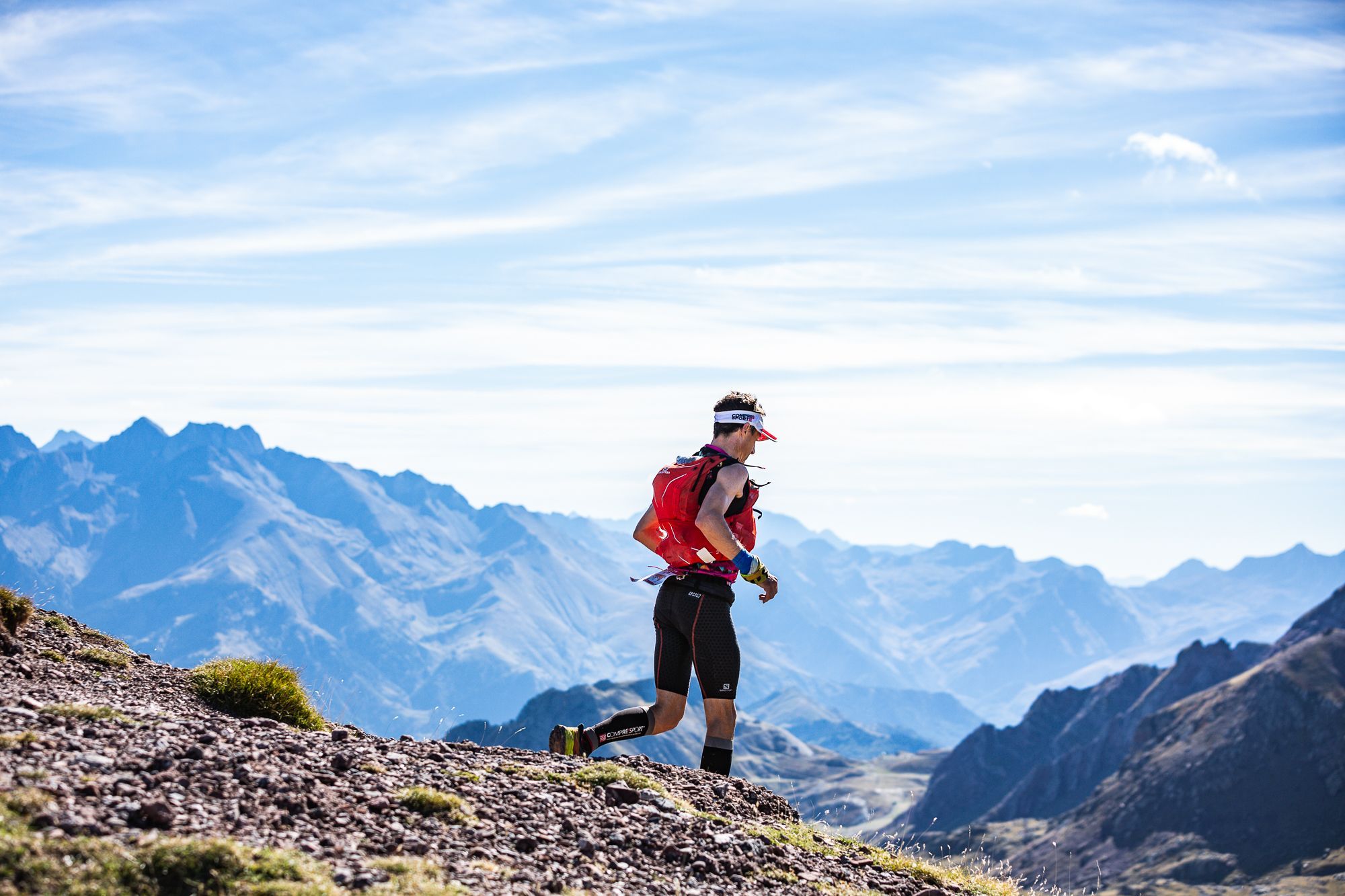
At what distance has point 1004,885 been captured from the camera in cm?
1132

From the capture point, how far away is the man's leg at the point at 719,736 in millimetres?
11414

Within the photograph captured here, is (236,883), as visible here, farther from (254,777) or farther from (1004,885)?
(1004,885)

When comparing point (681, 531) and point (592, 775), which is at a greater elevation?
point (681, 531)

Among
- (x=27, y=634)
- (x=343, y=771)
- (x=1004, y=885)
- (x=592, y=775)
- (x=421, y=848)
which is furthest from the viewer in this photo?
(x=27, y=634)

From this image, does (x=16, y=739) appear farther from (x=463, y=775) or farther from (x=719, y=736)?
(x=719, y=736)

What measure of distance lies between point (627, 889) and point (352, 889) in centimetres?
206

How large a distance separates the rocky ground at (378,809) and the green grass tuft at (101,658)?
2.53 ft

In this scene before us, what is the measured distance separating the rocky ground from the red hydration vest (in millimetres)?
2165

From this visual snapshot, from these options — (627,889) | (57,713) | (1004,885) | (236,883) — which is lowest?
(1004,885)

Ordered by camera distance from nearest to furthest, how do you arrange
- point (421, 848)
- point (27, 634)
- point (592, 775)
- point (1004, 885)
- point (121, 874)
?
point (121, 874)
point (421, 848)
point (592, 775)
point (1004, 885)
point (27, 634)

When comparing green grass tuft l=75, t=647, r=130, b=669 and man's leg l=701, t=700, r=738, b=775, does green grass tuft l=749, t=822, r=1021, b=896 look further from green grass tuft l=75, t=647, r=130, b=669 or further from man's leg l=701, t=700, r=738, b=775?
green grass tuft l=75, t=647, r=130, b=669

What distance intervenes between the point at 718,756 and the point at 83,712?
20.0 feet

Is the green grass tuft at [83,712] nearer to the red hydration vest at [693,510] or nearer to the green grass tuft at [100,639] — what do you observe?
the green grass tuft at [100,639]

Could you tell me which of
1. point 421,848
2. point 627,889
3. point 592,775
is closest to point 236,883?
point 421,848
